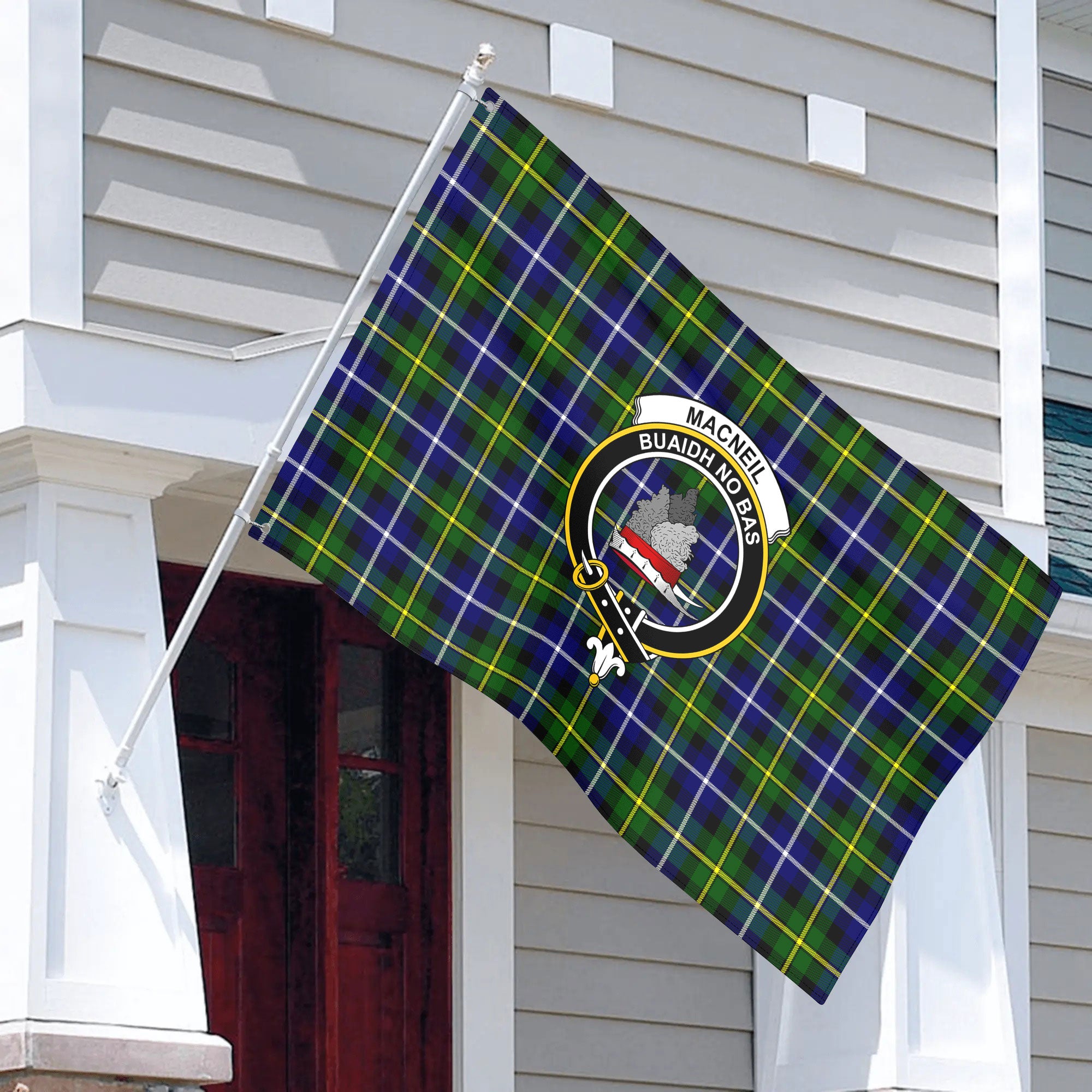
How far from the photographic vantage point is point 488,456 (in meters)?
5.97

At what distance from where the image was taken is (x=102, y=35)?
6.53 m

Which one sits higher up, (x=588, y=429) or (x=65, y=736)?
(x=588, y=429)

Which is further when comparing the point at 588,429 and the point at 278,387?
the point at 278,387

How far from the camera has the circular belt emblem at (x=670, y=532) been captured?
6.04 meters

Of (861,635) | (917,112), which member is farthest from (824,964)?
(917,112)

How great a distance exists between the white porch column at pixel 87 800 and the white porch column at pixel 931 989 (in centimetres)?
231

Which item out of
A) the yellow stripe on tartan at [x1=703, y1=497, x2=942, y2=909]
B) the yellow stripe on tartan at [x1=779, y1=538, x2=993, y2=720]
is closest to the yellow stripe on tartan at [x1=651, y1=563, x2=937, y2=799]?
the yellow stripe on tartan at [x1=703, y1=497, x2=942, y2=909]

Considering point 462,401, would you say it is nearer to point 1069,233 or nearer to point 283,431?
point 283,431

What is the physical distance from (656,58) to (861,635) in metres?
2.26

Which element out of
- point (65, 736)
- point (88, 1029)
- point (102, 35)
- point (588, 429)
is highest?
point (102, 35)

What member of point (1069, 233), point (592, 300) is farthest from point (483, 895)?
point (1069, 233)

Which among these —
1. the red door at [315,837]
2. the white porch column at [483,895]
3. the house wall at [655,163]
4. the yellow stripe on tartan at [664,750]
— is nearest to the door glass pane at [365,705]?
the red door at [315,837]

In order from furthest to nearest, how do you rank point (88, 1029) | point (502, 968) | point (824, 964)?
point (502, 968)
point (824, 964)
point (88, 1029)

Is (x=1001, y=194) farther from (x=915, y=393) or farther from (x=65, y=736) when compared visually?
(x=65, y=736)
